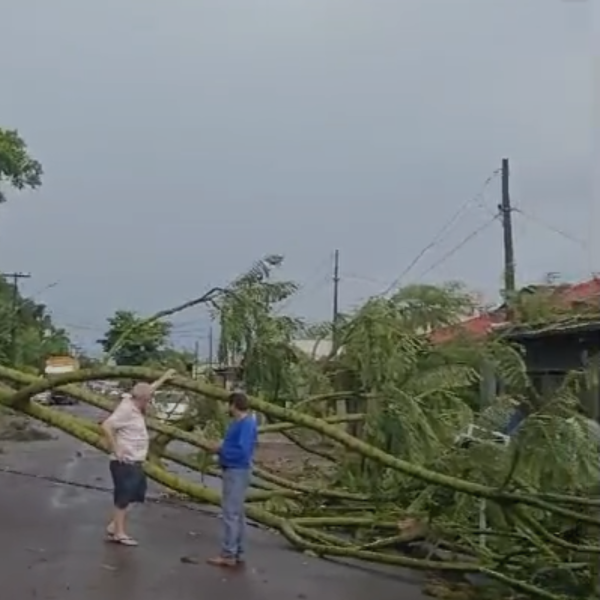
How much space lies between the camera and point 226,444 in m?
9.50

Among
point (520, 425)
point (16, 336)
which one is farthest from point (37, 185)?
point (520, 425)

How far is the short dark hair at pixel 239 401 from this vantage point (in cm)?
949

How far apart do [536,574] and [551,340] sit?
18.9 ft

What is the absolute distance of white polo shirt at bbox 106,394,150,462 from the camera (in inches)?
390

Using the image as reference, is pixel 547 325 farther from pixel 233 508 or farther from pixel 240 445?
pixel 233 508

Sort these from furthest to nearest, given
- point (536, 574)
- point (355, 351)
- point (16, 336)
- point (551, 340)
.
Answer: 1. point (16, 336)
2. point (551, 340)
3. point (355, 351)
4. point (536, 574)

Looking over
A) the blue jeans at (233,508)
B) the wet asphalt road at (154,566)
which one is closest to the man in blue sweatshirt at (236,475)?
the blue jeans at (233,508)

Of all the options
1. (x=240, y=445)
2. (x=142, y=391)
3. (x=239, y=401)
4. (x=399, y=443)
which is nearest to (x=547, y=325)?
(x=399, y=443)

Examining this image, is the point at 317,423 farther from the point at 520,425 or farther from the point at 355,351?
the point at 520,425

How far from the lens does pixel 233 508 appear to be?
9398 millimetres

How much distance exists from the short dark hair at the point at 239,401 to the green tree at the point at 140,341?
101 inches

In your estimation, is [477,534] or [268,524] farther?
[268,524]

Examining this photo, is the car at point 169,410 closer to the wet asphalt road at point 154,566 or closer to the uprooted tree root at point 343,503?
the uprooted tree root at point 343,503

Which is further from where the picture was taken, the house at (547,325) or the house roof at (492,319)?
the house roof at (492,319)
